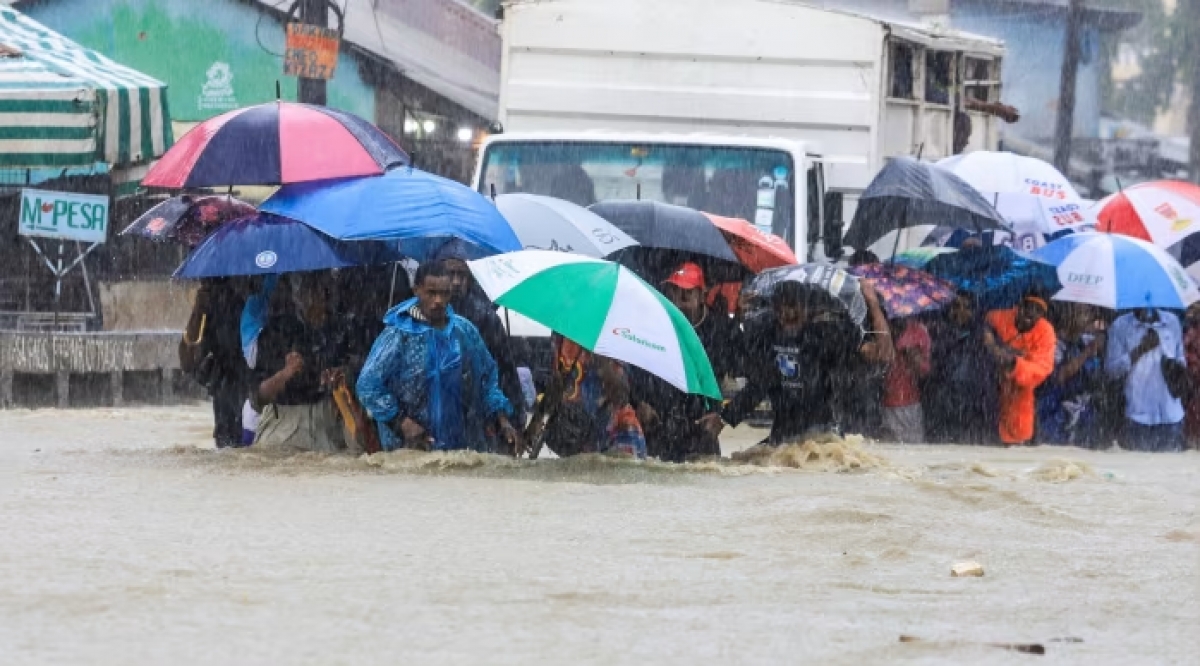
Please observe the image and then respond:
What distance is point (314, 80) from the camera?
2000cm

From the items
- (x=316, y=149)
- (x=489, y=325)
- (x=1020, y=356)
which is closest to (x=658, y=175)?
(x=1020, y=356)

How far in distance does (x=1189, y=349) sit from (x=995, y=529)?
6900mm

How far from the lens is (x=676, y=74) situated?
16.4 m

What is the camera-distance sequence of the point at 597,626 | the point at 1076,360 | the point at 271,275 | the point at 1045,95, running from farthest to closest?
1. the point at 1045,95
2. the point at 1076,360
3. the point at 271,275
4. the point at 597,626

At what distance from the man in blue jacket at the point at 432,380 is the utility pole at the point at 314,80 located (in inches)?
413

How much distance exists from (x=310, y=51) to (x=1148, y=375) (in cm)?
832

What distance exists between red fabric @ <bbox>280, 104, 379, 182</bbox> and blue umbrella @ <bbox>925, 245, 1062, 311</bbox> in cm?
560

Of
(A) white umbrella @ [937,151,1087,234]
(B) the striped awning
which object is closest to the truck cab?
(A) white umbrella @ [937,151,1087,234]

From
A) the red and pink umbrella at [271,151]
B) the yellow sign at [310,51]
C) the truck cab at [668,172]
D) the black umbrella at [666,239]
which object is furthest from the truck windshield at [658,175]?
the yellow sign at [310,51]

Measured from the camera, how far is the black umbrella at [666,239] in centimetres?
1129

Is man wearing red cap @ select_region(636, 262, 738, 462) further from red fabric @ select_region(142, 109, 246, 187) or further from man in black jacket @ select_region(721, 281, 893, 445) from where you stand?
red fabric @ select_region(142, 109, 246, 187)

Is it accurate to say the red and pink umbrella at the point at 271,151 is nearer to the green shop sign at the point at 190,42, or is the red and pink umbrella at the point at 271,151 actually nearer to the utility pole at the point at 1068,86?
the green shop sign at the point at 190,42

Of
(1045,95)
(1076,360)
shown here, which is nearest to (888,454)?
(1076,360)

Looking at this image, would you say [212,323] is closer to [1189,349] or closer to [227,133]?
[227,133]
